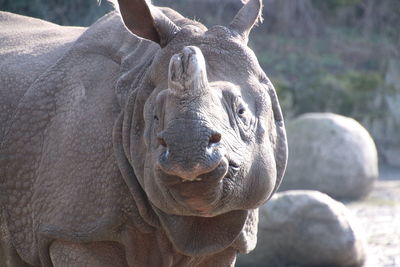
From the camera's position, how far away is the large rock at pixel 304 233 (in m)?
8.95

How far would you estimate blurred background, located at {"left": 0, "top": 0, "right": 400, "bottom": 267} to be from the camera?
11352 millimetres

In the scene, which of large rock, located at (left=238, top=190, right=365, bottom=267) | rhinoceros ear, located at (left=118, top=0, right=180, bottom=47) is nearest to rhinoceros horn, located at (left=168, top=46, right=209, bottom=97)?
rhinoceros ear, located at (left=118, top=0, right=180, bottom=47)

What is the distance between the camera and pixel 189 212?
4.44m

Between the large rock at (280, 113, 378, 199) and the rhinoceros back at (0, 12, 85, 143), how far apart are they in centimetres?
666

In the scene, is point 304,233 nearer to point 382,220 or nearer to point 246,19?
point 382,220

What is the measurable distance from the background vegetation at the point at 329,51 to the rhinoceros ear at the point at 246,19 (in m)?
9.96

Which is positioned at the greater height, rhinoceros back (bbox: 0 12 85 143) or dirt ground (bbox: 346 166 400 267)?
rhinoceros back (bbox: 0 12 85 143)

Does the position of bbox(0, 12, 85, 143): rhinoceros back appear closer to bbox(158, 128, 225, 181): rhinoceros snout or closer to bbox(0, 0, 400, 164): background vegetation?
bbox(158, 128, 225, 181): rhinoceros snout

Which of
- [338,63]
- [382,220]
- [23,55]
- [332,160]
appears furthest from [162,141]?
[338,63]

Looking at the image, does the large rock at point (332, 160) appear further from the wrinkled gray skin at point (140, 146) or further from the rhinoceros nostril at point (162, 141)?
the rhinoceros nostril at point (162, 141)

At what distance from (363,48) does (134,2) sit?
16.2 metres

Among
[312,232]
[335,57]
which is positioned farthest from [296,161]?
[335,57]

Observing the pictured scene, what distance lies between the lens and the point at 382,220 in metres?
11.4

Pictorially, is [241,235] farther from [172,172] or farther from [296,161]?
[296,161]
